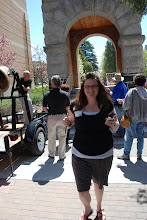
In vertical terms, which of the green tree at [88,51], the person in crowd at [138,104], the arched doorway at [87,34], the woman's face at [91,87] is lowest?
the person in crowd at [138,104]

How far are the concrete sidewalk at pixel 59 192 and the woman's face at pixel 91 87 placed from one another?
1632 mm

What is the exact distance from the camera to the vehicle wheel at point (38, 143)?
4.69m

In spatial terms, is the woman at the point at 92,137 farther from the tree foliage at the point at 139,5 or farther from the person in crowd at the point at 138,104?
the tree foliage at the point at 139,5

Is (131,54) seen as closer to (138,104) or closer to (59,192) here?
(138,104)

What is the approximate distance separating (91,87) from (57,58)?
277 inches

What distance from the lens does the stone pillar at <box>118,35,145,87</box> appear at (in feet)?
27.3

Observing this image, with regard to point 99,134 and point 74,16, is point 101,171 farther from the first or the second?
point 74,16

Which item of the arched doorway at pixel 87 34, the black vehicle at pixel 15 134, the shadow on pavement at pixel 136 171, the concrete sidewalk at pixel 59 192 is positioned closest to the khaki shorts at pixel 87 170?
the concrete sidewalk at pixel 59 192

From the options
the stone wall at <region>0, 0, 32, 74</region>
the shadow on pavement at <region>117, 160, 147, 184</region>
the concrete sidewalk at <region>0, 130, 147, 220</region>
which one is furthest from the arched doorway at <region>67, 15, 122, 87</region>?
the stone wall at <region>0, 0, 32, 74</region>

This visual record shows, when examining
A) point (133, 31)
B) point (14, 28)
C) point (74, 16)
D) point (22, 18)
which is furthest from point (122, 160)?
point (22, 18)

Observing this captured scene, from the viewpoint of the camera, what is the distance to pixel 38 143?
16.3ft

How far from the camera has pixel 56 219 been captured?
2.62m

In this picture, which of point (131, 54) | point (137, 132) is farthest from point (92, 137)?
point (131, 54)

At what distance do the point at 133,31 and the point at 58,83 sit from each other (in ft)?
18.3
